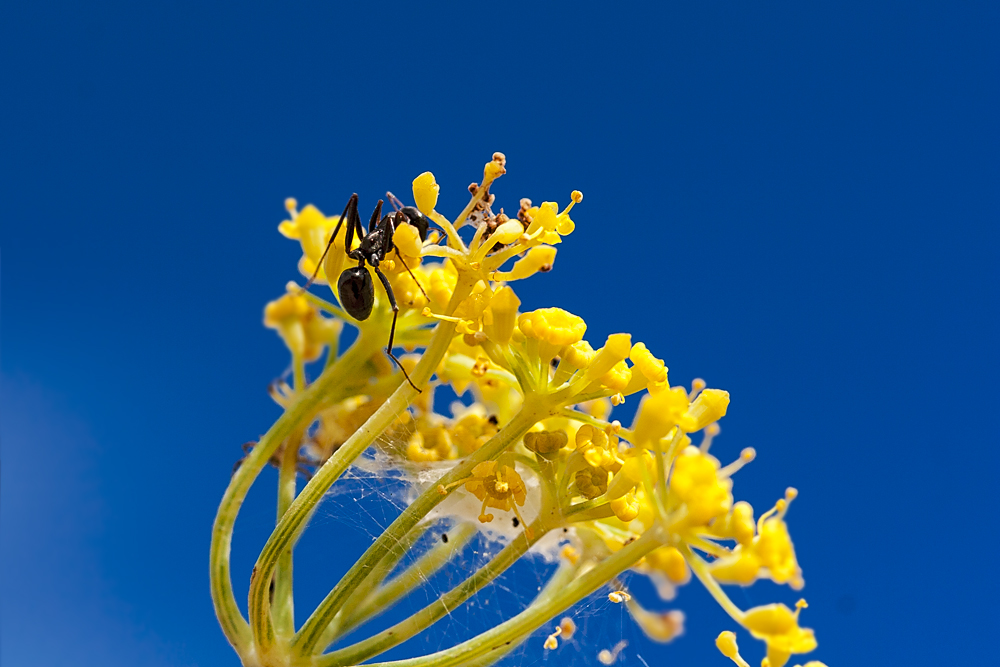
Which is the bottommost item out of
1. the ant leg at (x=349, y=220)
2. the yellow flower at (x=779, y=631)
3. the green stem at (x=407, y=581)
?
the yellow flower at (x=779, y=631)

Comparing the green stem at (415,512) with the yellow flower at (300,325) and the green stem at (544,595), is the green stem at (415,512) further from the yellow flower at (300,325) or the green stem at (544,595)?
the yellow flower at (300,325)

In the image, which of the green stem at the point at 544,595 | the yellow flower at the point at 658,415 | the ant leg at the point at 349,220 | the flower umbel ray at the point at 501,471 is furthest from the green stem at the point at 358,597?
the ant leg at the point at 349,220

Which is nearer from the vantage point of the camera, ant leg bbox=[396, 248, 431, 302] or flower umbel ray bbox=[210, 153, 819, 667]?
flower umbel ray bbox=[210, 153, 819, 667]

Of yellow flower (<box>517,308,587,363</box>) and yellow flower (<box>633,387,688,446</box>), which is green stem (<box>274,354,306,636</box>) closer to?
yellow flower (<box>517,308,587,363</box>)

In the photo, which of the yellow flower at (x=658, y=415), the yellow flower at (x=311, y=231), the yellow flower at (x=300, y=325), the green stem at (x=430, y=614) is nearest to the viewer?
the yellow flower at (x=658, y=415)

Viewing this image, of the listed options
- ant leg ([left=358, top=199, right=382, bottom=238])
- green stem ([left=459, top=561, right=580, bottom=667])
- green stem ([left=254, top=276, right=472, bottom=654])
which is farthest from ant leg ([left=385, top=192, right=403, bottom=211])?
green stem ([left=459, top=561, right=580, bottom=667])

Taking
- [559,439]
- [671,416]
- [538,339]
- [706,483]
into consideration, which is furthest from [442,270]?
[706,483]
